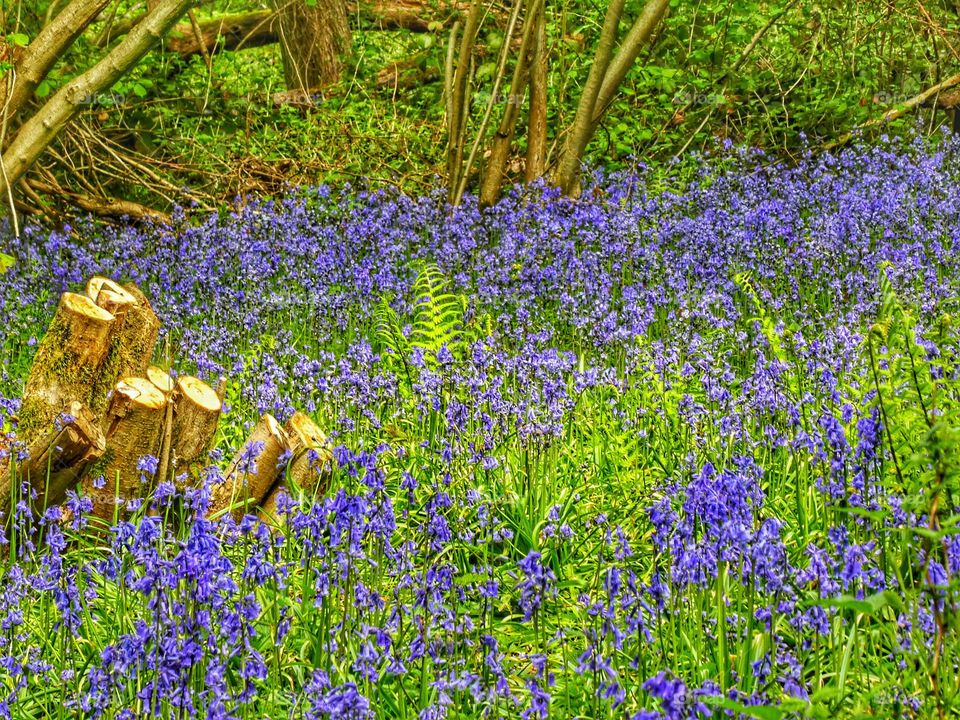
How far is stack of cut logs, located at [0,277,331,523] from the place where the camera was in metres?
3.83

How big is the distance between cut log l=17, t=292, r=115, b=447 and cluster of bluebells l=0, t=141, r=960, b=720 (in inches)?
4.7

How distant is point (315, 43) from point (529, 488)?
403 inches

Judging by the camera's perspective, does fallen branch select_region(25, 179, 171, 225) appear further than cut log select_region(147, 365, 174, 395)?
Yes

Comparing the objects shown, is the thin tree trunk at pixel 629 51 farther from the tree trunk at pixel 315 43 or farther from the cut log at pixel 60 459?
the cut log at pixel 60 459

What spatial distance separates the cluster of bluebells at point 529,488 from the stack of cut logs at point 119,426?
14cm

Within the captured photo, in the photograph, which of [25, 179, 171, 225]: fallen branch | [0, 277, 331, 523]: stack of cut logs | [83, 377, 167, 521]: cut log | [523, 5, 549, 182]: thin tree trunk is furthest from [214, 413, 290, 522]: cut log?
[25, 179, 171, 225]: fallen branch

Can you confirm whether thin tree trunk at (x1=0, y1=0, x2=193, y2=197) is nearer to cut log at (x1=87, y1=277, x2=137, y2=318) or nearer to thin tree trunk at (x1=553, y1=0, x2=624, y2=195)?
cut log at (x1=87, y1=277, x2=137, y2=318)

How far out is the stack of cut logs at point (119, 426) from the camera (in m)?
3.83

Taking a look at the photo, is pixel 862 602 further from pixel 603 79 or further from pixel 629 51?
pixel 603 79

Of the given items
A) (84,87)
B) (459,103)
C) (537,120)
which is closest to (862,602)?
(84,87)

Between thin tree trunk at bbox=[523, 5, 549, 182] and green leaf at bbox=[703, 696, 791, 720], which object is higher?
green leaf at bbox=[703, 696, 791, 720]

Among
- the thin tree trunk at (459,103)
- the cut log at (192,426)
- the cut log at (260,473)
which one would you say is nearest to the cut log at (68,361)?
the cut log at (192,426)

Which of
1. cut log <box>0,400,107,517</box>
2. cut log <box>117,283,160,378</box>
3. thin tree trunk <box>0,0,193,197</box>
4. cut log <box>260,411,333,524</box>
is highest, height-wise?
thin tree trunk <box>0,0,193,197</box>

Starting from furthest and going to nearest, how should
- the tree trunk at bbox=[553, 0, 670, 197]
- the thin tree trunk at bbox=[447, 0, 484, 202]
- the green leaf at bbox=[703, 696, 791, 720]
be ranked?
1. the thin tree trunk at bbox=[447, 0, 484, 202]
2. the tree trunk at bbox=[553, 0, 670, 197]
3. the green leaf at bbox=[703, 696, 791, 720]
